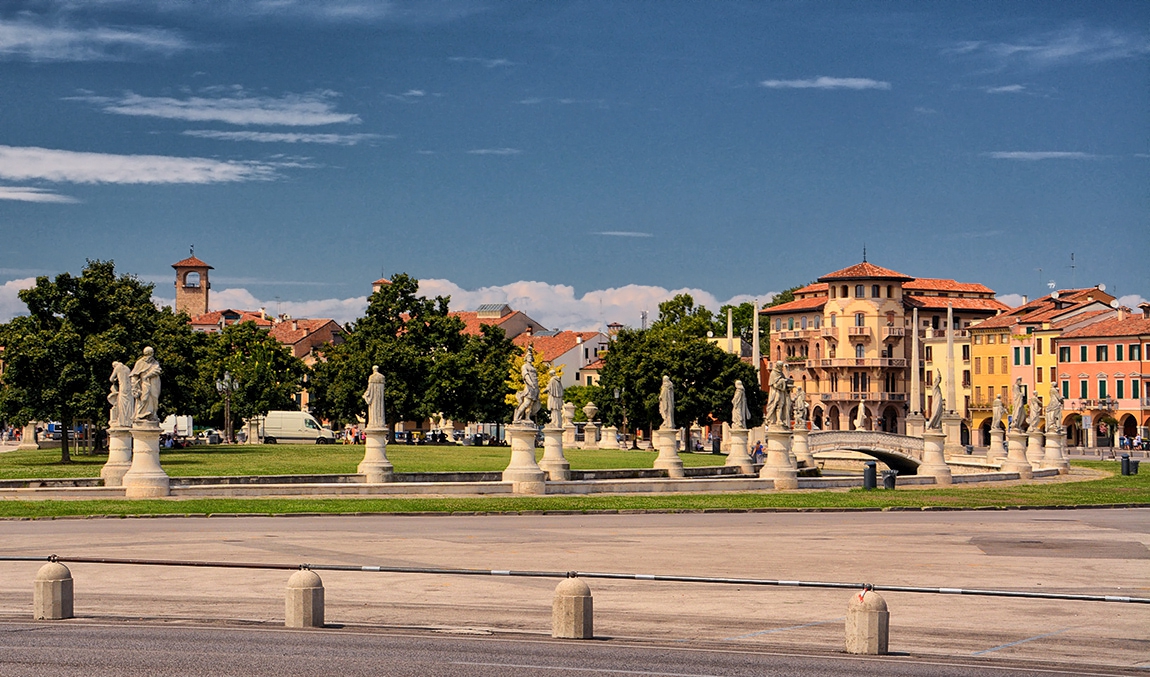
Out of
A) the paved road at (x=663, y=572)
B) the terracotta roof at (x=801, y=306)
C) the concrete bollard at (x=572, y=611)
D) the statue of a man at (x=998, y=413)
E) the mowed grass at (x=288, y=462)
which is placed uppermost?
the terracotta roof at (x=801, y=306)

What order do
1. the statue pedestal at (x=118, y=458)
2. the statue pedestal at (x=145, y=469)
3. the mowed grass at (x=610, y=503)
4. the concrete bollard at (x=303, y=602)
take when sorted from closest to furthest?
the concrete bollard at (x=303, y=602) < the mowed grass at (x=610, y=503) < the statue pedestal at (x=145, y=469) < the statue pedestal at (x=118, y=458)

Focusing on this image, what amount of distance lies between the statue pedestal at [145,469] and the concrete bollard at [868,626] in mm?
24737

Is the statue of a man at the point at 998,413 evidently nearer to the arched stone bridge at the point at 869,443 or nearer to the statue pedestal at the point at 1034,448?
the statue pedestal at the point at 1034,448

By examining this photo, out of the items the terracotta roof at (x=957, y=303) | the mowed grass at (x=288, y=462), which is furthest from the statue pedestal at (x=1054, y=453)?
the terracotta roof at (x=957, y=303)

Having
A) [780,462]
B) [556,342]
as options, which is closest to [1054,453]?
[780,462]

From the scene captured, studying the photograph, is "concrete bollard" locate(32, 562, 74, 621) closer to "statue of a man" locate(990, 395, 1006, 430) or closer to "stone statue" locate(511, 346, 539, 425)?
"stone statue" locate(511, 346, 539, 425)

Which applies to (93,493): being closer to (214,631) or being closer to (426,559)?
(426,559)

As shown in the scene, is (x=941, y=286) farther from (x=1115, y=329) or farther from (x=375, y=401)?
(x=375, y=401)

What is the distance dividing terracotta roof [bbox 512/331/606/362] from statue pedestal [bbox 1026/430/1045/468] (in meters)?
89.5

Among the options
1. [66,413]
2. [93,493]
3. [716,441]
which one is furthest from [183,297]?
[93,493]

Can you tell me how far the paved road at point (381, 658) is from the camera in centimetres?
1343

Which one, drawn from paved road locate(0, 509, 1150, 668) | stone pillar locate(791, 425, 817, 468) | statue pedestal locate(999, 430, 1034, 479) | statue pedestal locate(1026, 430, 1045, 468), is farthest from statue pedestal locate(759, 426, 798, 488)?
statue pedestal locate(1026, 430, 1045, 468)

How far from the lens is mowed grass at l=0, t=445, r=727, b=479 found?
4527 cm

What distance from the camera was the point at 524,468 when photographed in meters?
40.6
